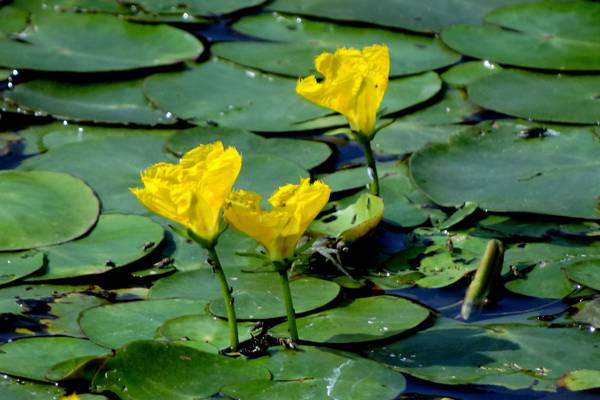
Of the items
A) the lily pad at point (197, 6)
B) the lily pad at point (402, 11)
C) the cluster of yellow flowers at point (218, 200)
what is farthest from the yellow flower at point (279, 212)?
the lily pad at point (197, 6)

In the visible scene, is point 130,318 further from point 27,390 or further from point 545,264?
point 545,264

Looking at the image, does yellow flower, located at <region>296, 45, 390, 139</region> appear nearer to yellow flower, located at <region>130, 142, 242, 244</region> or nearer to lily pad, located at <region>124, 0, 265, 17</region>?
yellow flower, located at <region>130, 142, 242, 244</region>

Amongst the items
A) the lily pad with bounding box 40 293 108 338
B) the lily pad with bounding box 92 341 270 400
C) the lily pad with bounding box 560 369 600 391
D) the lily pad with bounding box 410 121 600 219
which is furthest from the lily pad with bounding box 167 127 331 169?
the lily pad with bounding box 560 369 600 391

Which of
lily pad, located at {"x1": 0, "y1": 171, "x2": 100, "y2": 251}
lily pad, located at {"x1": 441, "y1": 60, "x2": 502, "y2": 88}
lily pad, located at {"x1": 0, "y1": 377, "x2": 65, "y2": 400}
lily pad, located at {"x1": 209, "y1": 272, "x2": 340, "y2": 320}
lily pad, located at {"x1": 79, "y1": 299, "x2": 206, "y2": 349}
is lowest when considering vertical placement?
lily pad, located at {"x1": 0, "y1": 377, "x2": 65, "y2": 400}

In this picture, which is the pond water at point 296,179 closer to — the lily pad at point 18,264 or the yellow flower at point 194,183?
the lily pad at point 18,264

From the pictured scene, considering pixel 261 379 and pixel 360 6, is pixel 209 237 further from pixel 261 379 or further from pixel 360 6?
pixel 360 6

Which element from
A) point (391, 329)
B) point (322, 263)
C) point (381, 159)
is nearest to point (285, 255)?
point (391, 329)
